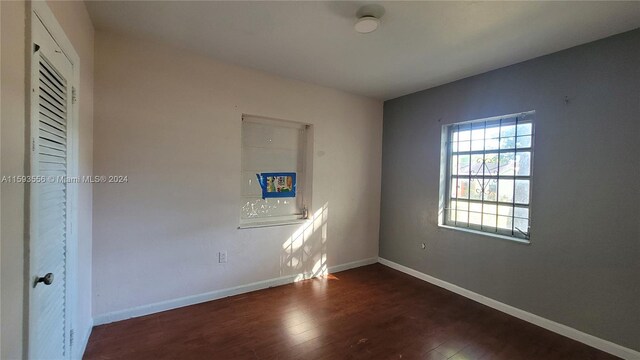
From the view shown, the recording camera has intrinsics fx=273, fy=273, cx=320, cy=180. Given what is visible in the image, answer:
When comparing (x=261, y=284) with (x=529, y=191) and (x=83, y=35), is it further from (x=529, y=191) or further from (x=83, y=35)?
(x=529, y=191)

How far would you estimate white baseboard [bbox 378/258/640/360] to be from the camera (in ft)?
7.28

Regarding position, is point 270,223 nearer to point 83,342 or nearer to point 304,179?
point 304,179

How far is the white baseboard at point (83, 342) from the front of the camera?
1.91 m

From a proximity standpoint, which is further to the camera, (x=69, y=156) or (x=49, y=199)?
(x=69, y=156)

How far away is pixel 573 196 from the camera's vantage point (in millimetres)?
2500

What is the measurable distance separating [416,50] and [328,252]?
2.77 meters

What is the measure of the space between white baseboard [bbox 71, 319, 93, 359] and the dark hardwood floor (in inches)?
1.8

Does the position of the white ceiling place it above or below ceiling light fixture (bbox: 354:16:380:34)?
above

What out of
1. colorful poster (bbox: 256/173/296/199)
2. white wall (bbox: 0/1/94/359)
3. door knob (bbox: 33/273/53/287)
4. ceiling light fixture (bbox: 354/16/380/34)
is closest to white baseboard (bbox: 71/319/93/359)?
door knob (bbox: 33/273/53/287)

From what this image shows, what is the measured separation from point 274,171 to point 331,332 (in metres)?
1.98

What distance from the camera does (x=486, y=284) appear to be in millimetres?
3098

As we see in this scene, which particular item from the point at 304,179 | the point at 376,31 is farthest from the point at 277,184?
the point at 376,31

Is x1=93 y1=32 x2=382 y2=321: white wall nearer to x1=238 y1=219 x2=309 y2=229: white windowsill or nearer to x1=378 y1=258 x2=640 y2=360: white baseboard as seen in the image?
x1=238 y1=219 x2=309 y2=229: white windowsill

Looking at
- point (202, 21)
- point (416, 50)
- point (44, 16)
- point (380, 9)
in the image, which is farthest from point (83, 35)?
point (416, 50)
